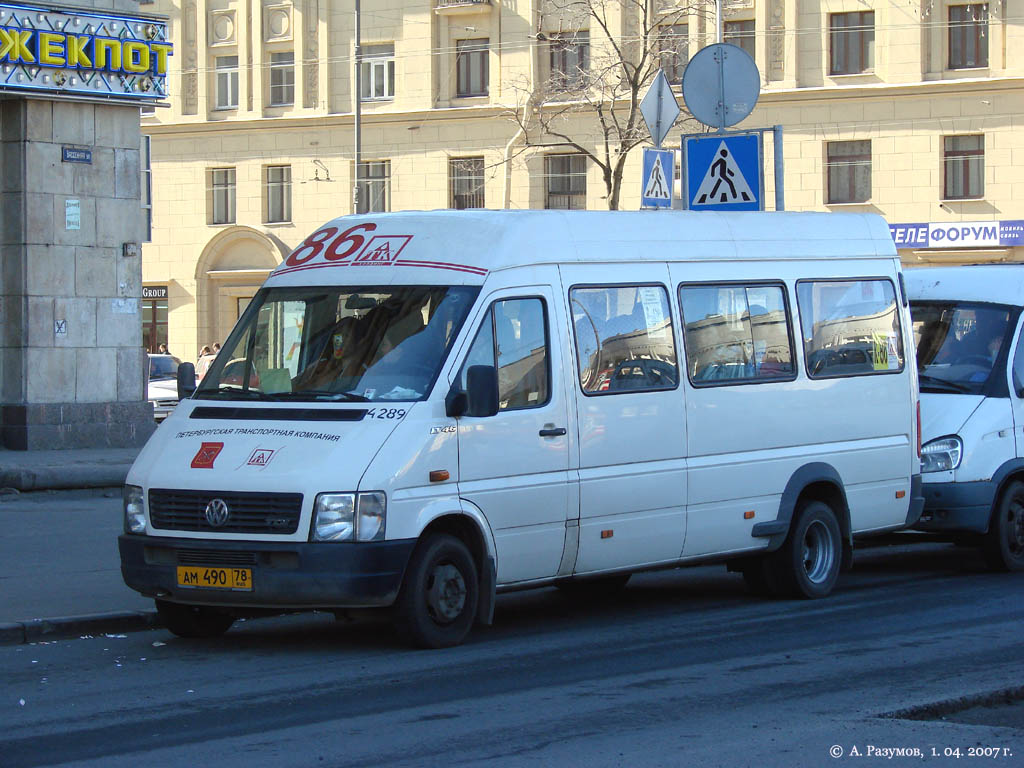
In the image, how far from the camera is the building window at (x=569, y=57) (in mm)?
44344

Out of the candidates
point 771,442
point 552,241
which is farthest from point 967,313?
point 552,241

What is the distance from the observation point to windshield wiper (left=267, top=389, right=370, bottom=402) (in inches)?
354

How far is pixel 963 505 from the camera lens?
41.4 feet

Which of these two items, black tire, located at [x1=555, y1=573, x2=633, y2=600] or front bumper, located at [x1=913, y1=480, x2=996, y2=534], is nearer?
black tire, located at [x1=555, y1=573, x2=633, y2=600]

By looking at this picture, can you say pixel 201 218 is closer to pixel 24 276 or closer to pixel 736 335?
pixel 24 276

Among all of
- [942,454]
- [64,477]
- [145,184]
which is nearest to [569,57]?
[145,184]

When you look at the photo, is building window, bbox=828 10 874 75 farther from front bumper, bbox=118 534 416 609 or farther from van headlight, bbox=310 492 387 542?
van headlight, bbox=310 492 387 542

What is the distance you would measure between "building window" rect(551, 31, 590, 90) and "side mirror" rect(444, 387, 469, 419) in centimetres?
3583

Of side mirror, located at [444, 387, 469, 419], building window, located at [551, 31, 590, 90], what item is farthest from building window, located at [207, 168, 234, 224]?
side mirror, located at [444, 387, 469, 419]

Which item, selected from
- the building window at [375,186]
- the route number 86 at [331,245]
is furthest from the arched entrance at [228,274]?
the route number 86 at [331,245]

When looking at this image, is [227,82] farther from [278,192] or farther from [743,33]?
[743,33]

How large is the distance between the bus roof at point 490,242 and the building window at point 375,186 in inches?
1471

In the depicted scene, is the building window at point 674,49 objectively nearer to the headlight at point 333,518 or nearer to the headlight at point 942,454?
the headlight at point 942,454

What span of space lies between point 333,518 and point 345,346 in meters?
1.20
